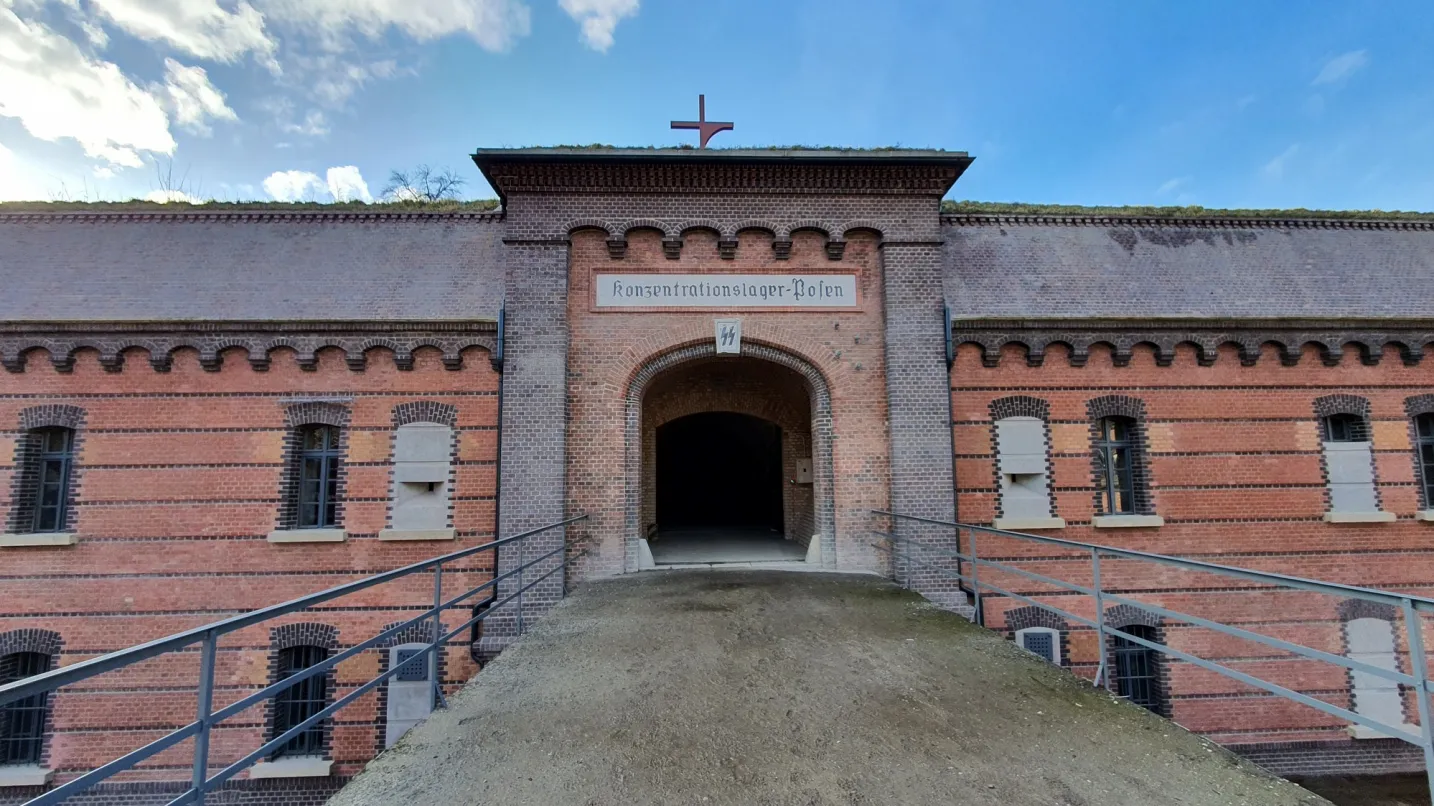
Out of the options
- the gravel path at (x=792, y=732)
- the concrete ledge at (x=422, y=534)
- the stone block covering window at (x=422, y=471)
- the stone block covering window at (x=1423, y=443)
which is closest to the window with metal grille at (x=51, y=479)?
the stone block covering window at (x=422, y=471)

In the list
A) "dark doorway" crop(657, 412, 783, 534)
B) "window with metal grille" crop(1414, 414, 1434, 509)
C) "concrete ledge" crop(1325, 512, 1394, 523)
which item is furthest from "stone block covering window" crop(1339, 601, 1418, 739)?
"dark doorway" crop(657, 412, 783, 534)

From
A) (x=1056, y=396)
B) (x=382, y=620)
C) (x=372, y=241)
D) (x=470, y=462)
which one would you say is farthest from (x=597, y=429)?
(x=1056, y=396)

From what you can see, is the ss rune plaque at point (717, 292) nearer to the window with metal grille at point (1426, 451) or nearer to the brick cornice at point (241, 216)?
the brick cornice at point (241, 216)

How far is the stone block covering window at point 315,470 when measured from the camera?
889 cm

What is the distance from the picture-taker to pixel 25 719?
8578 mm

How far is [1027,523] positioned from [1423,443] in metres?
6.64

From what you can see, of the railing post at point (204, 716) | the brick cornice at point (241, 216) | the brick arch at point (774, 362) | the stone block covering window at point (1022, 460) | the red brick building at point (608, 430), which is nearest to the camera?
the railing post at point (204, 716)

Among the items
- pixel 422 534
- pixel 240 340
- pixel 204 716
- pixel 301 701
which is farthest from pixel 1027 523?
pixel 240 340

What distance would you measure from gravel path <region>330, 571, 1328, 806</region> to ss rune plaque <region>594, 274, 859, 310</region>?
4.75 m

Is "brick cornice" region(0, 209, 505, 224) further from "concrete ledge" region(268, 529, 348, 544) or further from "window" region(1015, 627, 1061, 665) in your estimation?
"window" region(1015, 627, 1061, 665)

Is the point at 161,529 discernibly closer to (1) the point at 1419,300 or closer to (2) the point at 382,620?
(2) the point at 382,620

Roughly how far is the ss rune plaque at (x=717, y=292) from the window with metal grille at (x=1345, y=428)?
25.6 feet

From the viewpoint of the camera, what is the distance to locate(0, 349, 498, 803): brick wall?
846 cm

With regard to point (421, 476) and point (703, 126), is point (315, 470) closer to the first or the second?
point (421, 476)
